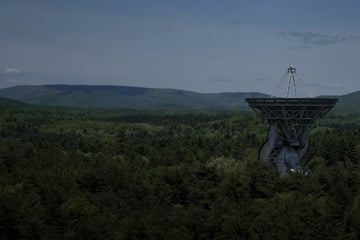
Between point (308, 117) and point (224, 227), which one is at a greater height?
point (308, 117)

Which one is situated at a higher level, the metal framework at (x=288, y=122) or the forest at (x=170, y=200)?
the metal framework at (x=288, y=122)

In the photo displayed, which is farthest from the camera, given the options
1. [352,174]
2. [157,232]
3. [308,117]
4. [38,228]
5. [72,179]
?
[72,179]

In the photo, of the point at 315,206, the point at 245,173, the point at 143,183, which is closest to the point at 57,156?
the point at 143,183

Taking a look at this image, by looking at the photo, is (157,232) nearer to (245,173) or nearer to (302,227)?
(302,227)

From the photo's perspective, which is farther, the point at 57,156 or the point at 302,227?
the point at 57,156

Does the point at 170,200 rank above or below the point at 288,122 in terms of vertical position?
below

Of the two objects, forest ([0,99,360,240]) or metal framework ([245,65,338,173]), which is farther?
metal framework ([245,65,338,173])

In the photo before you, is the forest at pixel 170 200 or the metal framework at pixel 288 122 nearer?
the forest at pixel 170 200

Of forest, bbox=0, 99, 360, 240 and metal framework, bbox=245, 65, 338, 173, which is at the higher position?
metal framework, bbox=245, 65, 338, 173
